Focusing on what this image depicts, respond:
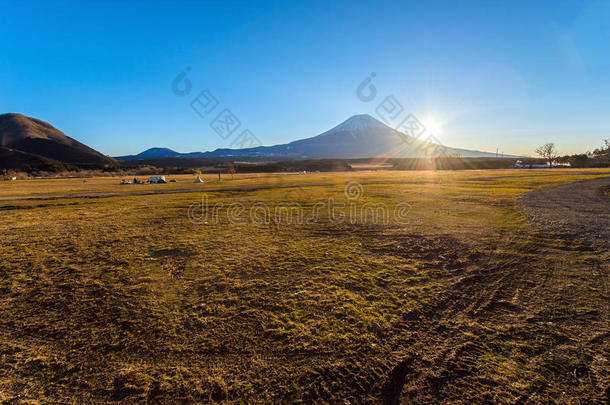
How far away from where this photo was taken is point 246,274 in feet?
21.8

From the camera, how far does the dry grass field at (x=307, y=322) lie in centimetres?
323

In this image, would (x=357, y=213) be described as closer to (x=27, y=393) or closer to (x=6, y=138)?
(x=27, y=393)

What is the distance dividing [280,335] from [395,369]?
1892 mm

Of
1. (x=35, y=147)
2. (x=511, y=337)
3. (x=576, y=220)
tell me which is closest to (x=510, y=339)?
(x=511, y=337)

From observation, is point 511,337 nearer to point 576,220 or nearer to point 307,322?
point 307,322

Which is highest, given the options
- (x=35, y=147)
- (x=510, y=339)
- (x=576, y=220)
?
(x=35, y=147)

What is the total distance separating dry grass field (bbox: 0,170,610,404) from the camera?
3.23 metres

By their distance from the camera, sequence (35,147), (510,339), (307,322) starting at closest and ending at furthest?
1. (510,339)
2. (307,322)
3. (35,147)

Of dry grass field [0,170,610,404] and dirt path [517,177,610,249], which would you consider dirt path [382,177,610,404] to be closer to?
dry grass field [0,170,610,404]

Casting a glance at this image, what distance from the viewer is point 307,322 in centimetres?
452

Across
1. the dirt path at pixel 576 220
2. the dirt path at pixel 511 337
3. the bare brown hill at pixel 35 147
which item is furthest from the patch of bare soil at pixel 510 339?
the bare brown hill at pixel 35 147

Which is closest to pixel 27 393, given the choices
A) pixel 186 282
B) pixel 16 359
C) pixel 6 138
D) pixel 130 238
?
pixel 16 359

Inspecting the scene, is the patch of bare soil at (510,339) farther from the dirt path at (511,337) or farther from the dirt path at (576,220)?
the dirt path at (576,220)

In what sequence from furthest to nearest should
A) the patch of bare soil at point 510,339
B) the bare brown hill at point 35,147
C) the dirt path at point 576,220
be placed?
the bare brown hill at point 35,147, the dirt path at point 576,220, the patch of bare soil at point 510,339
